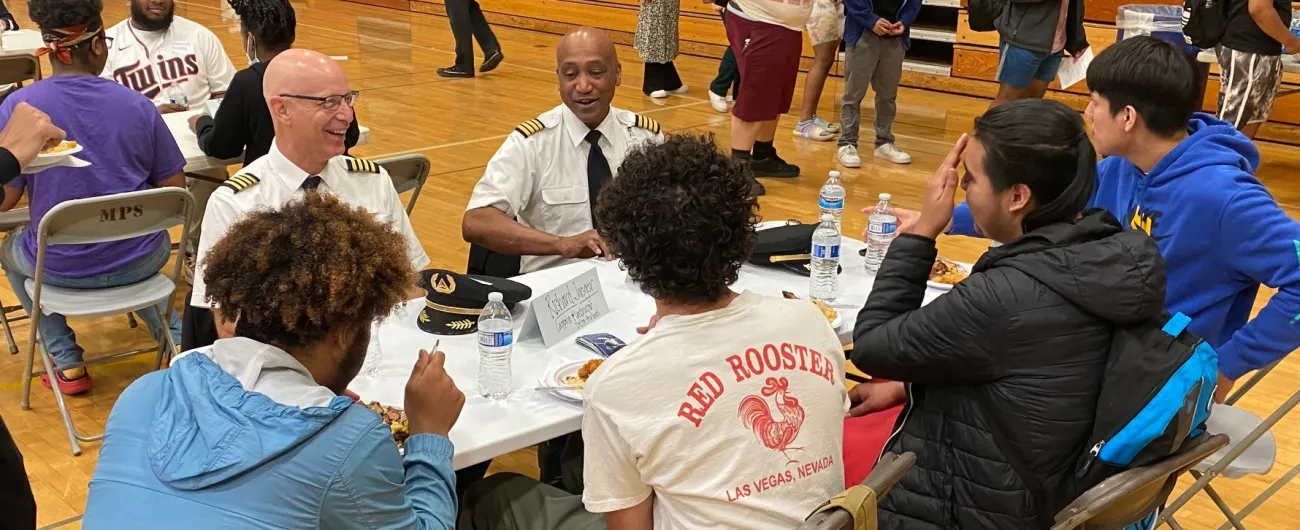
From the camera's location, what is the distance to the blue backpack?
1797 millimetres

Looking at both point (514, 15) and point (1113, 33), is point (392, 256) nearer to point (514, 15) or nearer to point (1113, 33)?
point (1113, 33)

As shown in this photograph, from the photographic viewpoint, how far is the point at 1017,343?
6.06 ft

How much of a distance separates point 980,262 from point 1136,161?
0.86 metres

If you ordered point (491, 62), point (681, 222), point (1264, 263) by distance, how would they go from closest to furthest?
point (681, 222), point (1264, 263), point (491, 62)

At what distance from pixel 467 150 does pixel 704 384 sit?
18.6 feet

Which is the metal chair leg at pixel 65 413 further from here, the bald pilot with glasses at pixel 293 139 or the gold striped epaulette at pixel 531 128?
the gold striped epaulette at pixel 531 128

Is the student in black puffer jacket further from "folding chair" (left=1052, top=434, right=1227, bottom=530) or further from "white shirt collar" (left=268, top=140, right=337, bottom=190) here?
"white shirt collar" (left=268, top=140, right=337, bottom=190)

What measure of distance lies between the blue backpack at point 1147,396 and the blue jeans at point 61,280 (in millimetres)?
2913

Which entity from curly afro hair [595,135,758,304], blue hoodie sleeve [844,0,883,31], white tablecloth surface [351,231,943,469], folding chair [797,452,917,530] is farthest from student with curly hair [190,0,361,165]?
blue hoodie sleeve [844,0,883,31]

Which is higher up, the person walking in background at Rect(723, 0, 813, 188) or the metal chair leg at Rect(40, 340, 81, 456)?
the person walking in background at Rect(723, 0, 813, 188)

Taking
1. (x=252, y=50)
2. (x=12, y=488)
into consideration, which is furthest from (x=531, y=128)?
(x=12, y=488)

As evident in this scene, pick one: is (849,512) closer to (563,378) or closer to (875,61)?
(563,378)

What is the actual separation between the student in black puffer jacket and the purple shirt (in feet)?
8.65

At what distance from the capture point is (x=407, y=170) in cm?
388
